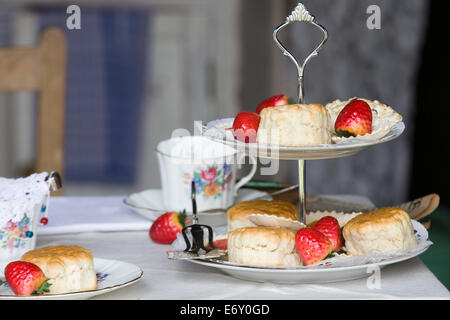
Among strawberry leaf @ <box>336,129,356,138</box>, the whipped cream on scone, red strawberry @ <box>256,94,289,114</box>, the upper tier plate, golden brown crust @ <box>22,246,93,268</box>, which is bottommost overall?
golden brown crust @ <box>22,246,93,268</box>

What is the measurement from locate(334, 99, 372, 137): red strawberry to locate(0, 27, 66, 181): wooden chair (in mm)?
937

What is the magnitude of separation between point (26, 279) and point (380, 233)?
408 mm

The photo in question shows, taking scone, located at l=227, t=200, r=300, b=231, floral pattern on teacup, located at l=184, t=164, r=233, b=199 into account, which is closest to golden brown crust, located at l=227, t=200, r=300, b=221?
scone, located at l=227, t=200, r=300, b=231

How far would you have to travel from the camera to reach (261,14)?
140 inches

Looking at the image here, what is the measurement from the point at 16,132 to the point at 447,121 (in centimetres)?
A: 244

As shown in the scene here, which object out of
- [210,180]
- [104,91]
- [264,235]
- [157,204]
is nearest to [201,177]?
[210,180]

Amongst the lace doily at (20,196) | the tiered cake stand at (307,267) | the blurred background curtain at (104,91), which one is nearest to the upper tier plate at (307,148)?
the tiered cake stand at (307,267)

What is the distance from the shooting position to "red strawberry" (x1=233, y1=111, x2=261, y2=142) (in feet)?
2.79

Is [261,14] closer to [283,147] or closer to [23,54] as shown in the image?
[23,54]

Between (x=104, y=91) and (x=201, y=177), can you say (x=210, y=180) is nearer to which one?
(x=201, y=177)

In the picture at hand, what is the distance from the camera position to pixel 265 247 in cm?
79

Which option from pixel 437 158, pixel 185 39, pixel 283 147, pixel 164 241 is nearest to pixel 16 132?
pixel 185 39

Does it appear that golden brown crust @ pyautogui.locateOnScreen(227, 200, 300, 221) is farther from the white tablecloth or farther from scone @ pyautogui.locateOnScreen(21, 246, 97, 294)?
scone @ pyautogui.locateOnScreen(21, 246, 97, 294)

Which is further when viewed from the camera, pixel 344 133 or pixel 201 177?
pixel 201 177
